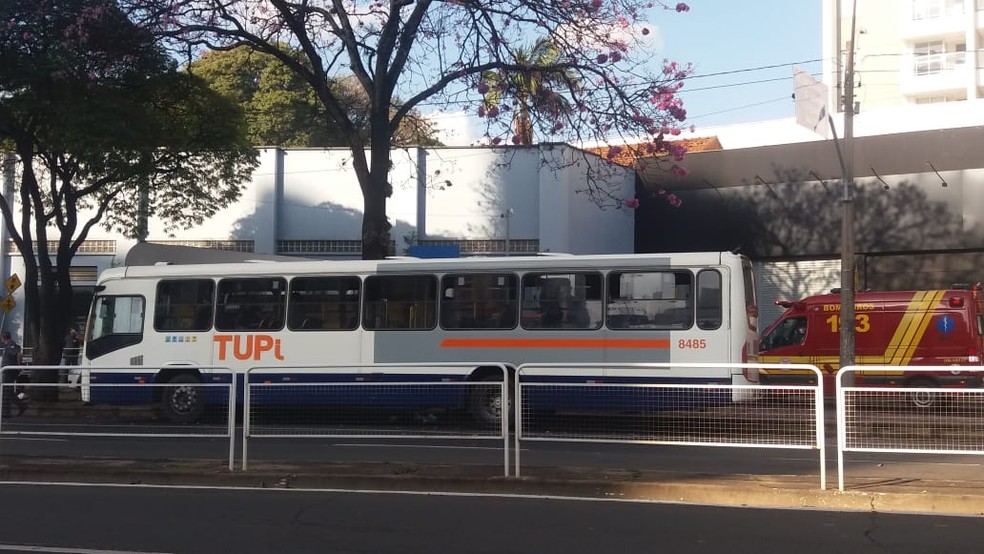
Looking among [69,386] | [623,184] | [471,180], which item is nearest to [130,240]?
[471,180]

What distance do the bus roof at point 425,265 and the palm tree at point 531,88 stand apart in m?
3.00

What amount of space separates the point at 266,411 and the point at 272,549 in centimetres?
403

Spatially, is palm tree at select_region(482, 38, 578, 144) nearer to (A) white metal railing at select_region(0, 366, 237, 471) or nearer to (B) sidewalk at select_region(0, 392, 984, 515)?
(A) white metal railing at select_region(0, 366, 237, 471)

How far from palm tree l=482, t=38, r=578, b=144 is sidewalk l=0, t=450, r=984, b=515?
916cm

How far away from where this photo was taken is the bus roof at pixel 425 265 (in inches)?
631

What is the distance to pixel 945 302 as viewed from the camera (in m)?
19.6

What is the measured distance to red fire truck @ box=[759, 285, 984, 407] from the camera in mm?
19453

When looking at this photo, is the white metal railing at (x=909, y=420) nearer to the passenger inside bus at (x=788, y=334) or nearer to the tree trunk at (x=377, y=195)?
the tree trunk at (x=377, y=195)

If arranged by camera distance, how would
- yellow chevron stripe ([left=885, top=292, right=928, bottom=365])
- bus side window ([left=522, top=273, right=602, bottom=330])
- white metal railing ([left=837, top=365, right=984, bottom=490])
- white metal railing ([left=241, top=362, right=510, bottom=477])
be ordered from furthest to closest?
yellow chevron stripe ([left=885, top=292, right=928, bottom=365]) < bus side window ([left=522, top=273, right=602, bottom=330]) < white metal railing ([left=241, top=362, right=510, bottom=477]) < white metal railing ([left=837, top=365, right=984, bottom=490])

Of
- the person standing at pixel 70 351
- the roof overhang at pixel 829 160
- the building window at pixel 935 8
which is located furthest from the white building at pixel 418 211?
the building window at pixel 935 8

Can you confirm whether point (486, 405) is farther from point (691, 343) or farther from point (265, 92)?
point (265, 92)

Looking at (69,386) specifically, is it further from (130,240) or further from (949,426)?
(130,240)

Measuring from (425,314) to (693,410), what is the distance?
8155mm

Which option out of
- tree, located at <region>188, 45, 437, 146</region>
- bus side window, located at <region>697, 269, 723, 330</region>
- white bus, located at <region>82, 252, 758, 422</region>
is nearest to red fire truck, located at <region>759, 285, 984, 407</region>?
bus side window, located at <region>697, 269, 723, 330</region>
